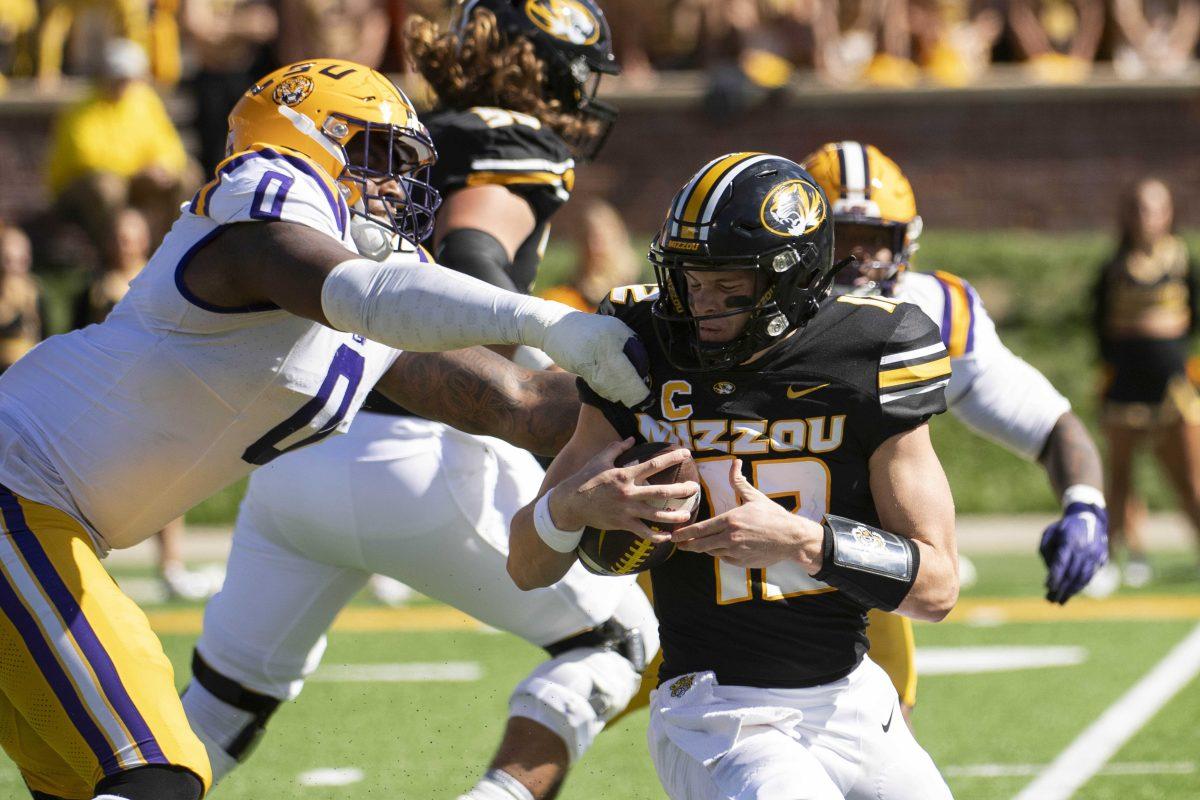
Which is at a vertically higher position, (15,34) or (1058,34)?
(1058,34)

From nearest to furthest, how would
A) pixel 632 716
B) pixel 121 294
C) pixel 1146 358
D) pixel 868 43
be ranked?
pixel 632 716, pixel 121 294, pixel 1146 358, pixel 868 43

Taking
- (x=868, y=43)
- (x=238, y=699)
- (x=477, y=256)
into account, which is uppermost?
(x=477, y=256)

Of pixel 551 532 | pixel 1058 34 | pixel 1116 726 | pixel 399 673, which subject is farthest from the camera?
pixel 1058 34

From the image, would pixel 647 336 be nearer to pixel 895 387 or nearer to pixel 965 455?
pixel 895 387

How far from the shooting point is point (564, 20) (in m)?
4.11

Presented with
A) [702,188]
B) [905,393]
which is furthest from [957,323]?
[702,188]

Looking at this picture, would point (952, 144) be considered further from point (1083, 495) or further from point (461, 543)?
point (461, 543)

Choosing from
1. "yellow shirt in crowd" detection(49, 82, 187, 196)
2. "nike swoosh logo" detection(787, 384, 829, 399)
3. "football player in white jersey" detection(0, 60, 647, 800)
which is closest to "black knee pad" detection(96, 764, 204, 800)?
"football player in white jersey" detection(0, 60, 647, 800)

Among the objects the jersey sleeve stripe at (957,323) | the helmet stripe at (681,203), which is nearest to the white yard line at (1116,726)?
the jersey sleeve stripe at (957,323)

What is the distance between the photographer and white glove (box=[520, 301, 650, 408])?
2695mm

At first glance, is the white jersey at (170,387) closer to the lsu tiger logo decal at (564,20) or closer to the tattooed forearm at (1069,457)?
the lsu tiger logo decal at (564,20)

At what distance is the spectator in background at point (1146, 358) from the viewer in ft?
29.2

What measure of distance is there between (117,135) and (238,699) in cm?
801

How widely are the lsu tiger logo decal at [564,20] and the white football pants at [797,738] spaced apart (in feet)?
5.89
